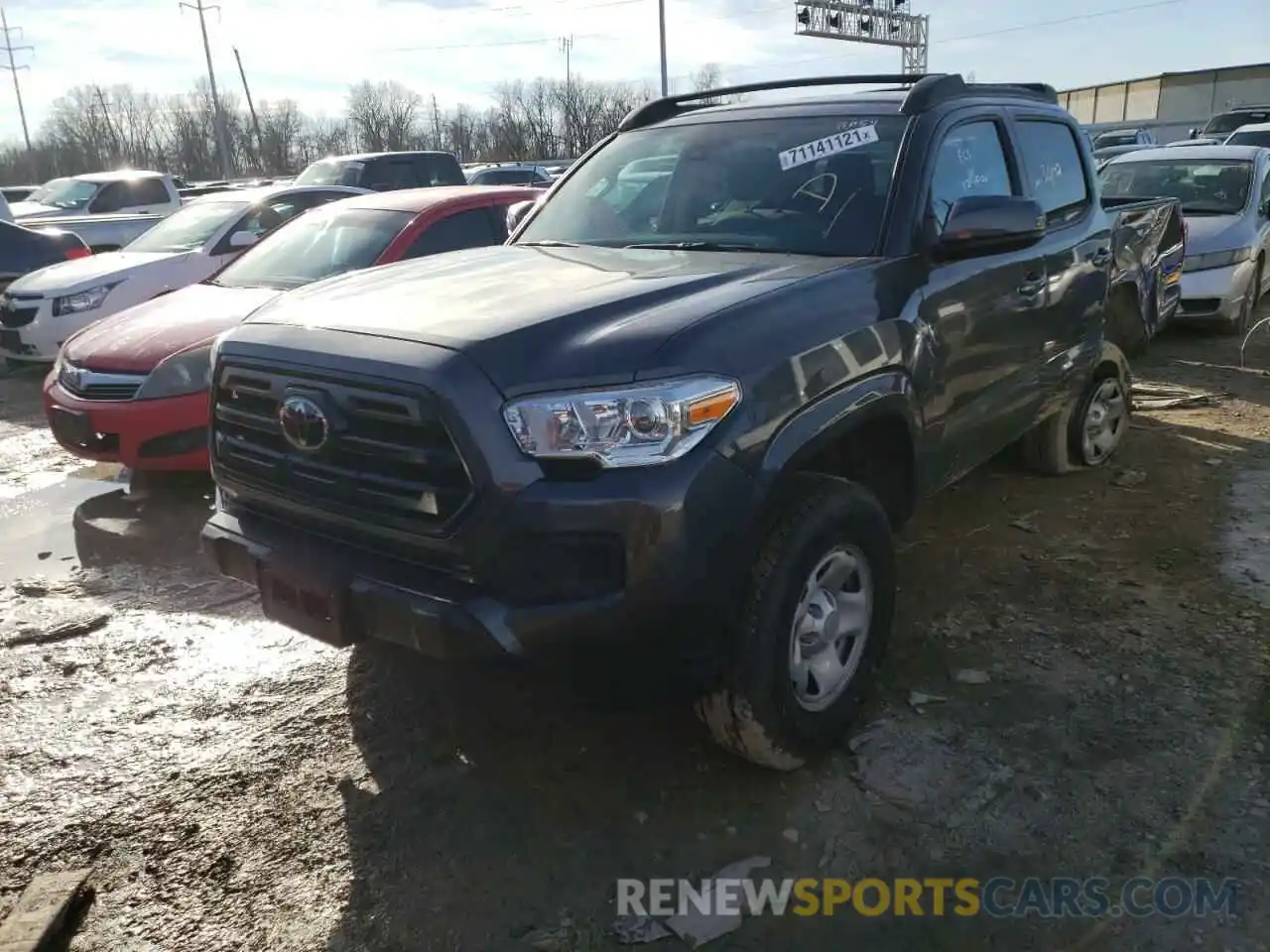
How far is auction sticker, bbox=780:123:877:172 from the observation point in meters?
3.44

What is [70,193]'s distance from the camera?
16.6 m

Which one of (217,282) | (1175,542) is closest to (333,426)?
(1175,542)

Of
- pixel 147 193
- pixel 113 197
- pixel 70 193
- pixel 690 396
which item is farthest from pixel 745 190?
pixel 70 193

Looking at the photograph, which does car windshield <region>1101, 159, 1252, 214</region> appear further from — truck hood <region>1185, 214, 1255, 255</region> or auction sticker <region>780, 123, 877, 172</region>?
auction sticker <region>780, 123, 877, 172</region>

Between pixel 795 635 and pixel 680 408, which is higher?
pixel 680 408

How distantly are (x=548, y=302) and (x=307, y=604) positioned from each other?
3.38ft

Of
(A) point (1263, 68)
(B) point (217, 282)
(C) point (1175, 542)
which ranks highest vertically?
(A) point (1263, 68)

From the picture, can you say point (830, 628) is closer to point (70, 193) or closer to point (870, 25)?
point (70, 193)

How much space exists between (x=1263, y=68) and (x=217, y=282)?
2363 inches

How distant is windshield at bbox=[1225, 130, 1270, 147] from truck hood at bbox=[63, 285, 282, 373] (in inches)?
723

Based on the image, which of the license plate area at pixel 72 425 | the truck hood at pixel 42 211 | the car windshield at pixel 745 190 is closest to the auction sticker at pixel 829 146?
the car windshield at pixel 745 190

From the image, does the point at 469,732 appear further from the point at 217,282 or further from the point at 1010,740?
the point at 217,282

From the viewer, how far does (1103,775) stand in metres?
2.86

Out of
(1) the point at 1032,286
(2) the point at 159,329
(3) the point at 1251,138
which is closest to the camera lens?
(1) the point at 1032,286
